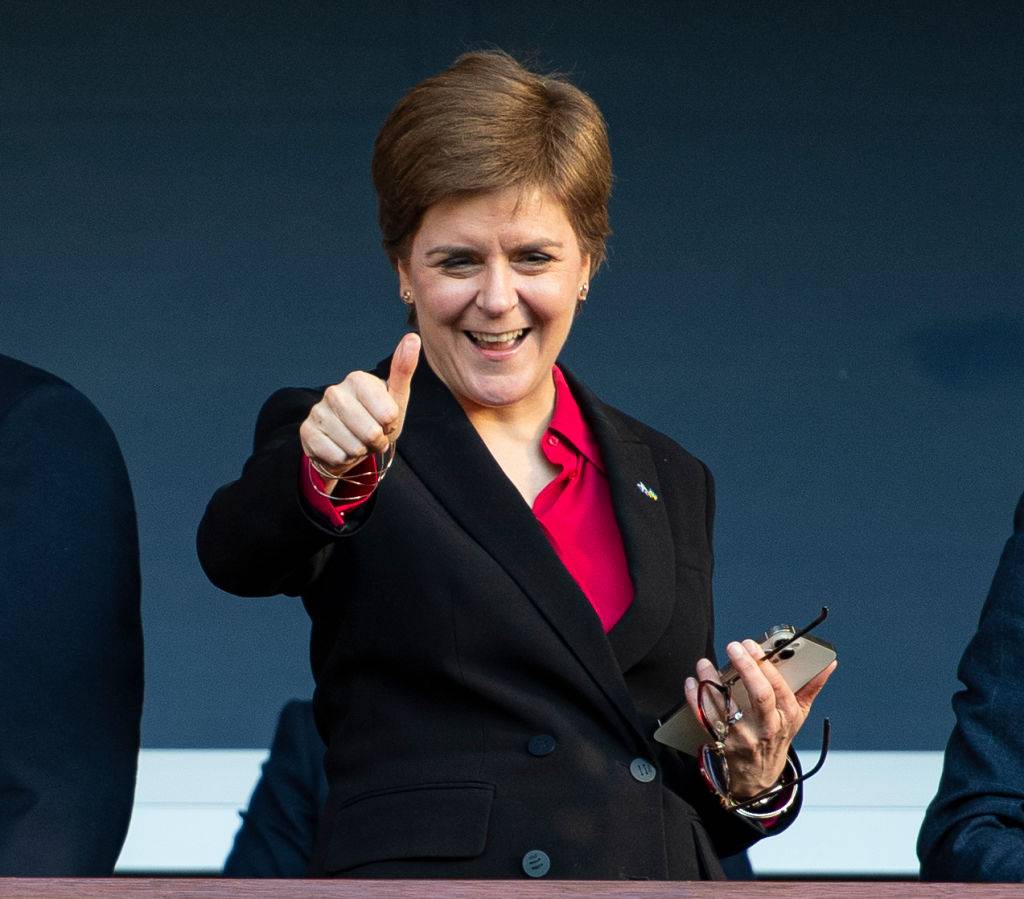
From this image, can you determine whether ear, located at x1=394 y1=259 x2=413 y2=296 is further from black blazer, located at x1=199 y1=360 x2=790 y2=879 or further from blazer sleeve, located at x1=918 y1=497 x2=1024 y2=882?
blazer sleeve, located at x1=918 y1=497 x2=1024 y2=882

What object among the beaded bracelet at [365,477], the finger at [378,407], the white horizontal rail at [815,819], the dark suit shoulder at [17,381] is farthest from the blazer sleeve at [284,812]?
the finger at [378,407]

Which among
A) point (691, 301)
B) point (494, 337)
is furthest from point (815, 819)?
point (494, 337)

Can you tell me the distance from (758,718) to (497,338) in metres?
0.54

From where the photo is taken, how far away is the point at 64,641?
8.16ft

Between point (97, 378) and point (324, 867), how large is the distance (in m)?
2.42

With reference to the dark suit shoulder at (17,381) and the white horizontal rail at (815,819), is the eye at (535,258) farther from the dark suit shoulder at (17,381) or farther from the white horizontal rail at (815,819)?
the white horizontal rail at (815,819)

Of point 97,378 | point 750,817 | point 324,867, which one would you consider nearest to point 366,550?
point 324,867

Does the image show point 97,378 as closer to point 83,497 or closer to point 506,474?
point 83,497

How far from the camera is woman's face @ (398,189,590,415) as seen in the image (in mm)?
2309

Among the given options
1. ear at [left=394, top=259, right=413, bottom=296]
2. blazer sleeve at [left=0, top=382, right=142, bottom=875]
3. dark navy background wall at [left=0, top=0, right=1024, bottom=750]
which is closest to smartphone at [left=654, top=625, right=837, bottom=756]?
ear at [left=394, top=259, right=413, bottom=296]

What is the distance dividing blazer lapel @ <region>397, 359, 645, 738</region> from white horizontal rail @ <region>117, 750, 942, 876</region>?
2216 mm

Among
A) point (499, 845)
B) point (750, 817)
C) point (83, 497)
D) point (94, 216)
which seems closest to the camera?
point (499, 845)

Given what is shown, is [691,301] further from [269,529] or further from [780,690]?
[269,529]

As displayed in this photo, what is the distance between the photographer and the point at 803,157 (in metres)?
4.39
